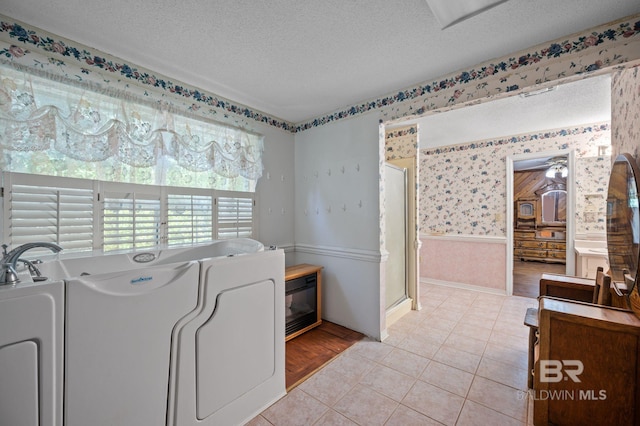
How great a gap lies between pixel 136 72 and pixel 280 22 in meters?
1.20

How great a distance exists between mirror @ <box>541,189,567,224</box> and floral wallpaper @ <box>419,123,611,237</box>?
4.14 m

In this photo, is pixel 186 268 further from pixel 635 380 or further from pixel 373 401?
pixel 635 380

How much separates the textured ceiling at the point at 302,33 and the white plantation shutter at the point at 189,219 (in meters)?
0.98

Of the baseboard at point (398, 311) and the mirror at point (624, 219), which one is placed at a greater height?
the mirror at point (624, 219)

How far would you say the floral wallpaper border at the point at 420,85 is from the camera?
144 centimetres

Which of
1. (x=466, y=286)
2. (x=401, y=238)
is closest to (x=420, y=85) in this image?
(x=401, y=238)

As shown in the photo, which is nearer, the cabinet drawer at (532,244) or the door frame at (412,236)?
the door frame at (412,236)

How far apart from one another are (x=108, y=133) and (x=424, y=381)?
2756mm

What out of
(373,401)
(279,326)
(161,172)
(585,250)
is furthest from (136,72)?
(585,250)

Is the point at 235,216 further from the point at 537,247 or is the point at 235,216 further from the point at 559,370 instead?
the point at 537,247

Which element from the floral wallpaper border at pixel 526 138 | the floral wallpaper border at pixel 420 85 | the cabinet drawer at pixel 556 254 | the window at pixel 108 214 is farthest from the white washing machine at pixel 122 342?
the cabinet drawer at pixel 556 254

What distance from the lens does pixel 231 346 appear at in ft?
4.64

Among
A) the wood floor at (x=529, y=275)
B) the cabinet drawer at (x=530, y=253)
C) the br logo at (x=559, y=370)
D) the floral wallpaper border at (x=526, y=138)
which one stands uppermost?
the floral wallpaper border at (x=526, y=138)

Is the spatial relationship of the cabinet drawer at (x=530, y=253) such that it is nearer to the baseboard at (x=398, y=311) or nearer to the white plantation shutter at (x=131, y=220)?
the baseboard at (x=398, y=311)
